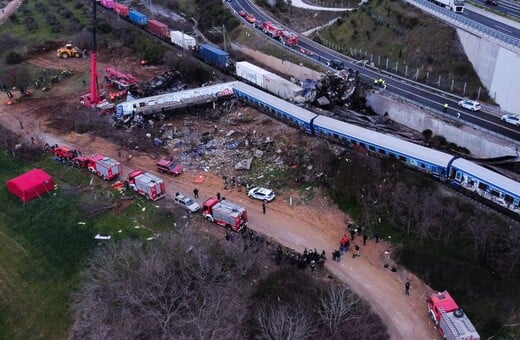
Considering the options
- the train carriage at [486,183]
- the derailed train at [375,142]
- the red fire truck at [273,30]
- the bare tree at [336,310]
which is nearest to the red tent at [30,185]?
the derailed train at [375,142]

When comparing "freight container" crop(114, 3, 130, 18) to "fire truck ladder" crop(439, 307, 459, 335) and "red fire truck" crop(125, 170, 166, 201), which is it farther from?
"fire truck ladder" crop(439, 307, 459, 335)

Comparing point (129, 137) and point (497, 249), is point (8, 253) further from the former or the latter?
point (497, 249)

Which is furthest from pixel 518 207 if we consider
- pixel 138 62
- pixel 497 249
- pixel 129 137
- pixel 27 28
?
pixel 27 28

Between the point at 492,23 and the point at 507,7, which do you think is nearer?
the point at 492,23

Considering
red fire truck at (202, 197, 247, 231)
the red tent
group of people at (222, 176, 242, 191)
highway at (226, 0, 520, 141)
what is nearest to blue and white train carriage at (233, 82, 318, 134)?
group of people at (222, 176, 242, 191)

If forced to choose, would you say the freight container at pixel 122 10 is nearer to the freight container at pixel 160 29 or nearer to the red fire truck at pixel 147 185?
the freight container at pixel 160 29

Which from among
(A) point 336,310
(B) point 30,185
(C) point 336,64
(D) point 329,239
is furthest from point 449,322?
(C) point 336,64

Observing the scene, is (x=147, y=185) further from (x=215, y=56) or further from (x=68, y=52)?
(x=68, y=52)
